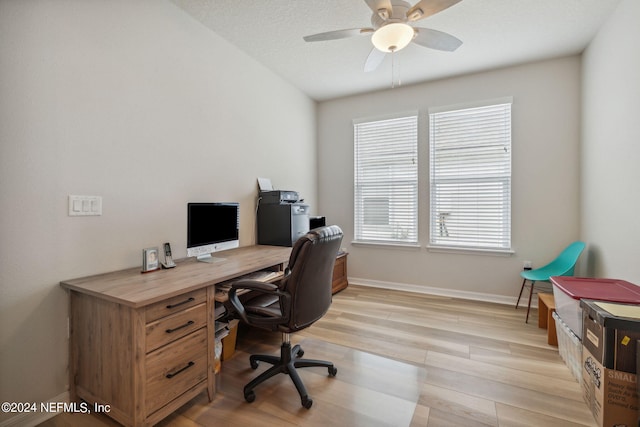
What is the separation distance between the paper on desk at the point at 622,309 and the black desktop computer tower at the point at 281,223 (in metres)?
2.35

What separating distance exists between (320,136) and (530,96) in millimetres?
2704

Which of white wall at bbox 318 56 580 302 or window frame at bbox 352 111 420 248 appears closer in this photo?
white wall at bbox 318 56 580 302

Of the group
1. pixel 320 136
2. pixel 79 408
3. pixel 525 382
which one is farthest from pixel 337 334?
pixel 320 136

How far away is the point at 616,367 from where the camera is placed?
1.40 metres

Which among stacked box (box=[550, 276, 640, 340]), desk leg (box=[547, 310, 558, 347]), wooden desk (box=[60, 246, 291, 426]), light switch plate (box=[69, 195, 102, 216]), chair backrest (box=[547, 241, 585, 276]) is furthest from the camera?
chair backrest (box=[547, 241, 585, 276])

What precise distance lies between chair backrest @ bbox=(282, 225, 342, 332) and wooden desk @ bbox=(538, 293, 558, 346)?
6.77 ft

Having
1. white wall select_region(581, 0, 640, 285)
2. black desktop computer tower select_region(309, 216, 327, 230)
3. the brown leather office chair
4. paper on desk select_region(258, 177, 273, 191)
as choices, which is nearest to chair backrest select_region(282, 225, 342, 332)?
the brown leather office chair

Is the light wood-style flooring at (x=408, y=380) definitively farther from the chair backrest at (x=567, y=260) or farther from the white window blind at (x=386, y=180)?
the white window blind at (x=386, y=180)

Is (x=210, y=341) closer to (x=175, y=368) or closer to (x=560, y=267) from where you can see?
(x=175, y=368)

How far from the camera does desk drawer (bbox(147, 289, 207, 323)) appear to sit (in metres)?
1.38

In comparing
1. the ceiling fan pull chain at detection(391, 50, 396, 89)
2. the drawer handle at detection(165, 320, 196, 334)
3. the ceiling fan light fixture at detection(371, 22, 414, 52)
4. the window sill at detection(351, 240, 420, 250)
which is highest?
the ceiling fan pull chain at detection(391, 50, 396, 89)

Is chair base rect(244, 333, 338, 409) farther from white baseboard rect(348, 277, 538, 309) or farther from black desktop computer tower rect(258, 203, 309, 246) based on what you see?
white baseboard rect(348, 277, 538, 309)

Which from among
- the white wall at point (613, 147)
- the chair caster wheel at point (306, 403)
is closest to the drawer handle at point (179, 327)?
the chair caster wheel at point (306, 403)

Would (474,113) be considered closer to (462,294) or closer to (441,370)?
(462,294)
